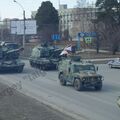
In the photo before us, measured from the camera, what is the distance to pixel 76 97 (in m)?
24.6

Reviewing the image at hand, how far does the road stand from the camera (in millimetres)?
19500

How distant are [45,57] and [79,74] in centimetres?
1708

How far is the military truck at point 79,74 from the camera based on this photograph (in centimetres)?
2703

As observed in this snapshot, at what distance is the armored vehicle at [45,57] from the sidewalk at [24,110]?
19.7 m

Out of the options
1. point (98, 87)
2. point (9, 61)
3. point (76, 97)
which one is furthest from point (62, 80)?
point (9, 61)

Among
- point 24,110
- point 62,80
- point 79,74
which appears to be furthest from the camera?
point 62,80

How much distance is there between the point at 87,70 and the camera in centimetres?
2809

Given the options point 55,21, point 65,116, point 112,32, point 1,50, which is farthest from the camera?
point 55,21

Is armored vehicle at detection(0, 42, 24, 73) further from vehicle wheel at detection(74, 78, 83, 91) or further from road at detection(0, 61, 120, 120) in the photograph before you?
vehicle wheel at detection(74, 78, 83, 91)

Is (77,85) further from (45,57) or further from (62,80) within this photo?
(45,57)

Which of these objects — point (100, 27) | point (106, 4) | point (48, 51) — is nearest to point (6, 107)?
point (48, 51)

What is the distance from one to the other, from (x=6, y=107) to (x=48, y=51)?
82.7ft

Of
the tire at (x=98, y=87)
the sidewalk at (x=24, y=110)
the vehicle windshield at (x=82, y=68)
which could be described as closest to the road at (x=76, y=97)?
the tire at (x=98, y=87)

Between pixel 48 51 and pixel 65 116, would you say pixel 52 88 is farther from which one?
pixel 48 51
